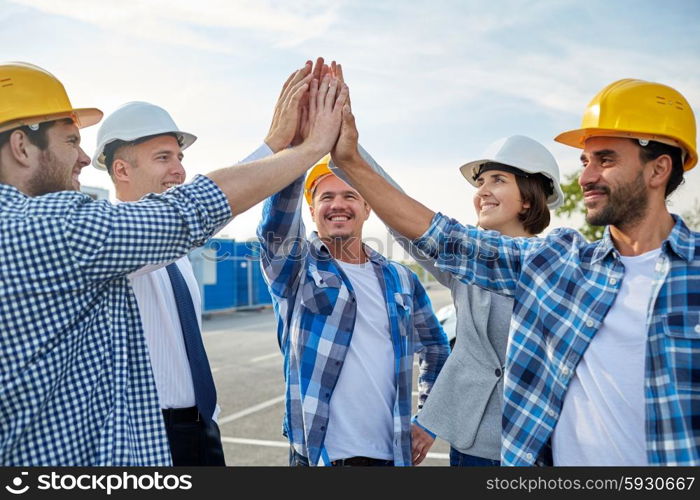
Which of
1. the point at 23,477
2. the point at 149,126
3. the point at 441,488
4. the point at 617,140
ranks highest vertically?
the point at 149,126

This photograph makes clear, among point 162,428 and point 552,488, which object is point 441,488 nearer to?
point 552,488

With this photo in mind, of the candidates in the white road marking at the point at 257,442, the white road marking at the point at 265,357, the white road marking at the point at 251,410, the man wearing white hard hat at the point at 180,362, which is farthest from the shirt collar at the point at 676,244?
the white road marking at the point at 265,357

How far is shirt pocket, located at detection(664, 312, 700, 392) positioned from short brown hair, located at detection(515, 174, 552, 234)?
144 centimetres

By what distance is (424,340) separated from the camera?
3.56 meters

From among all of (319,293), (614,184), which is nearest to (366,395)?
(319,293)

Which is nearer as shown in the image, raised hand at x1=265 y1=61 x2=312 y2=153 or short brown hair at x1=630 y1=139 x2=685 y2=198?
short brown hair at x1=630 y1=139 x2=685 y2=198

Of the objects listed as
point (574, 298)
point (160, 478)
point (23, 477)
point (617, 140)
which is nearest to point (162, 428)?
point (160, 478)

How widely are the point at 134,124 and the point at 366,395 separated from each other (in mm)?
1901

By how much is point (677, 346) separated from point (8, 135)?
2.38 meters

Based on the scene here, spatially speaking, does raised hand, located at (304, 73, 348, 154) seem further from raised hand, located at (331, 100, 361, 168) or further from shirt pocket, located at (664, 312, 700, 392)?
shirt pocket, located at (664, 312, 700, 392)

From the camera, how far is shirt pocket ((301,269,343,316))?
2979 millimetres

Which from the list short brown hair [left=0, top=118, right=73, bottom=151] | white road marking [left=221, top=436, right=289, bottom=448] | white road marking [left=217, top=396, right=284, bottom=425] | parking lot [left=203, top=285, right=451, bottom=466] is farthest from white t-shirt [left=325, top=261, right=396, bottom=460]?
white road marking [left=217, top=396, right=284, bottom=425]

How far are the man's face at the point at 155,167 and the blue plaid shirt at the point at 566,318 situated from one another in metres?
1.52

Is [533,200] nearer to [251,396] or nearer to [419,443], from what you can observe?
[419,443]
